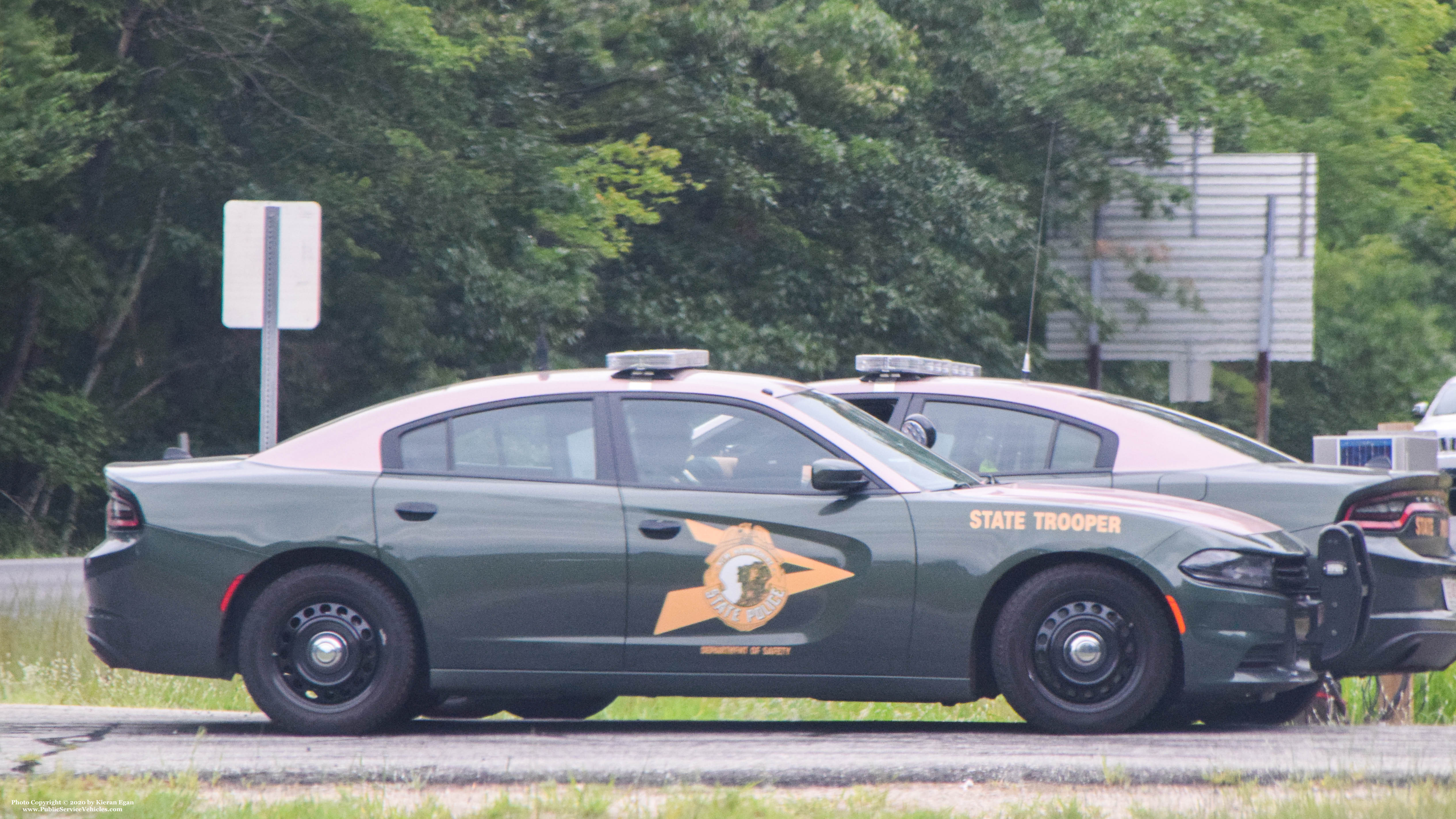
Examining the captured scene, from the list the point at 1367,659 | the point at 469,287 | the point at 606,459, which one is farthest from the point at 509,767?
the point at 469,287

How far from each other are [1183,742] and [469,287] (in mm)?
15341

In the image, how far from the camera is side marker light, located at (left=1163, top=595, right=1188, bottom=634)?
6.29 m

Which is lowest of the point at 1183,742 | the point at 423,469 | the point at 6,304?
the point at 1183,742

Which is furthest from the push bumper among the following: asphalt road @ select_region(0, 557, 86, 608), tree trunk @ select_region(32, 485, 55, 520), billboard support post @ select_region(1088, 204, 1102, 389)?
billboard support post @ select_region(1088, 204, 1102, 389)

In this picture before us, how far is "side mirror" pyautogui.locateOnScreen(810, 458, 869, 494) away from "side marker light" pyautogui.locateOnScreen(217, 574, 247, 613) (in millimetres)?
2262

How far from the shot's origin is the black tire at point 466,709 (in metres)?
7.66

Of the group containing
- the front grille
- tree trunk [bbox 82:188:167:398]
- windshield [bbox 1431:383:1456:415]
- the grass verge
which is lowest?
the grass verge

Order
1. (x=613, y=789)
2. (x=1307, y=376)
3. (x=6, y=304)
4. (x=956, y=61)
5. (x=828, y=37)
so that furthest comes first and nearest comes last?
(x=1307, y=376) < (x=956, y=61) < (x=828, y=37) < (x=6, y=304) < (x=613, y=789)

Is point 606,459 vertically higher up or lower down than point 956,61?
lower down

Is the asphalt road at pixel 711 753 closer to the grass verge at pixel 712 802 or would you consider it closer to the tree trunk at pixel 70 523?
the grass verge at pixel 712 802

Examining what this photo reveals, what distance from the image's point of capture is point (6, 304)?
64.6 feet

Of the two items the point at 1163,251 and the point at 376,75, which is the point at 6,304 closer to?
the point at 376,75

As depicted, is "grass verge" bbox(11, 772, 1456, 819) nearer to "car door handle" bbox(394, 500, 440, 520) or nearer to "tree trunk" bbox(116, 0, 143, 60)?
"car door handle" bbox(394, 500, 440, 520)

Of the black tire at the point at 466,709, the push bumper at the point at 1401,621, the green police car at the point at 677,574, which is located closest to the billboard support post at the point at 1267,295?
the push bumper at the point at 1401,621
